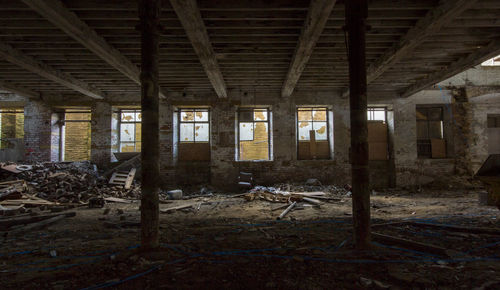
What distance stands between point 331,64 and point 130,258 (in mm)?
7225

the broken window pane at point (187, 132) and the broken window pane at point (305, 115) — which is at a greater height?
the broken window pane at point (305, 115)

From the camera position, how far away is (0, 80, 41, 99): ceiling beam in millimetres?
9058

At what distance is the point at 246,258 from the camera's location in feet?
10.5

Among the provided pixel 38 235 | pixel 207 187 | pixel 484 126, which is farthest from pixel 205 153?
pixel 484 126

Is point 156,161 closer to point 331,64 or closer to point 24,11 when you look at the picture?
point 24,11

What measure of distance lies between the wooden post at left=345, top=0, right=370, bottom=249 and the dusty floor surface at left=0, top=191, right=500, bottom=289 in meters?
0.37

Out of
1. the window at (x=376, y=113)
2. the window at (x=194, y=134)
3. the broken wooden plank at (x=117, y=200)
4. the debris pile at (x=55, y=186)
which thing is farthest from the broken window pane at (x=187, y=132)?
the window at (x=376, y=113)

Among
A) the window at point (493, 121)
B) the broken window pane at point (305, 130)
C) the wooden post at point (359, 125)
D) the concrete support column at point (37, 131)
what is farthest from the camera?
the broken window pane at point (305, 130)

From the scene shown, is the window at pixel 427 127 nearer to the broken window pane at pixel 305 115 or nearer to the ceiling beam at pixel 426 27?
the broken window pane at pixel 305 115

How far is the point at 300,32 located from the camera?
5.85m

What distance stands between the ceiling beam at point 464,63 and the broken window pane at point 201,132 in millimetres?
8306

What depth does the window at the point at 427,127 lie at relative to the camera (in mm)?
10969

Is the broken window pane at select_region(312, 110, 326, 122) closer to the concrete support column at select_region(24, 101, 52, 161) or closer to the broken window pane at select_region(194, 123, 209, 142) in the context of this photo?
the broken window pane at select_region(194, 123, 209, 142)

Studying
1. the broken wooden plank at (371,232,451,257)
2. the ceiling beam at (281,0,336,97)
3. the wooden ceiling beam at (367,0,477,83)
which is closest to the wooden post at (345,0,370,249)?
the broken wooden plank at (371,232,451,257)
